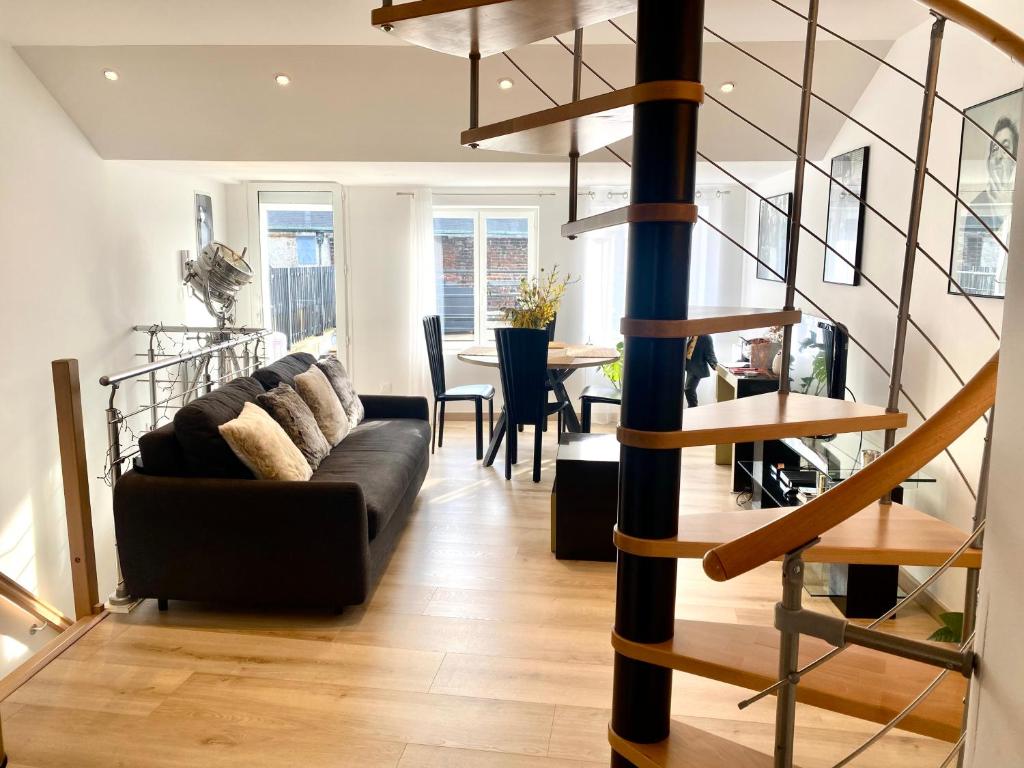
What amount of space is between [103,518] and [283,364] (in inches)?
67.7

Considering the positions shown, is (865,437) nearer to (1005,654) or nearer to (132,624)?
(1005,654)

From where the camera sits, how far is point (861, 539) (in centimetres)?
146

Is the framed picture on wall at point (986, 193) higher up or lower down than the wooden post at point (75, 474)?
higher up

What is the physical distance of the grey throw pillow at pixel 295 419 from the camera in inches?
149

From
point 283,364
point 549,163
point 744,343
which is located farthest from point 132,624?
point 744,343

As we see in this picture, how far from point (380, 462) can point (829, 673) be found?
112 inches

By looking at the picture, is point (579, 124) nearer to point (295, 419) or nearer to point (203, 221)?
point (295, 419)

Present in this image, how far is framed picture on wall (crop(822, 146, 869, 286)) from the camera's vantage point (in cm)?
419

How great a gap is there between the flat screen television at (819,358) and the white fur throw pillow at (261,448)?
2420 millimetres

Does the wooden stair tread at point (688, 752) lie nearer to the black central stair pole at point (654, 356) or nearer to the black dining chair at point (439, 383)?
the black central stair pole at point (654, 356)

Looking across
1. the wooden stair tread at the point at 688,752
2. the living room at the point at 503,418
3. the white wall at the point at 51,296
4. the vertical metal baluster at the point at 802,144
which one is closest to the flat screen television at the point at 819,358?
the living room at the point at 503,418

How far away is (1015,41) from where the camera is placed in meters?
1.26

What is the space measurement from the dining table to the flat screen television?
1286 mm

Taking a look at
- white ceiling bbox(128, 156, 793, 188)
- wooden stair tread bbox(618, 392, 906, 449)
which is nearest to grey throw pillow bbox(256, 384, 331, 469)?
white ceiling bbox(128, 156, 793, 188)
